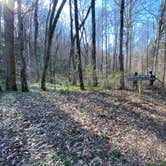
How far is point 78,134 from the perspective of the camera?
579 centimetres

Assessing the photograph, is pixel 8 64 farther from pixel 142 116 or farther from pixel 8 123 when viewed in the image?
pixel 142 116

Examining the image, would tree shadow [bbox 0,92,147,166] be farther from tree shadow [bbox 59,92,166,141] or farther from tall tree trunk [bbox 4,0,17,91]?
tall tree trunk [bbox 4,0,17,91]

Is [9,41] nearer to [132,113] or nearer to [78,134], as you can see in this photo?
[132,113]

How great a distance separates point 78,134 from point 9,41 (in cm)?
741

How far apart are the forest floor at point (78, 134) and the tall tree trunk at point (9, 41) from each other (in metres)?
2.80

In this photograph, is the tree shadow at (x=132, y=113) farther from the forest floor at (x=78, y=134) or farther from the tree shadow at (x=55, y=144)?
the tree shadow at (x=55, y=144)

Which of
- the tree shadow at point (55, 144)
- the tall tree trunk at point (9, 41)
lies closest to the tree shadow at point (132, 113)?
the tree shadow at point (55, 144)

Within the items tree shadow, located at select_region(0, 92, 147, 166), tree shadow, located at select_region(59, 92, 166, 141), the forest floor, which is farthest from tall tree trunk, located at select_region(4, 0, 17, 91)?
tree shadow, located at select_region(0, 92, 147, 166)

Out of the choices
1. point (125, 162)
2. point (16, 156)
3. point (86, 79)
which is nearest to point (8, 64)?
point (86, 79)

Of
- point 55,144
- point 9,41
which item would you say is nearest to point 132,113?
point 55,144

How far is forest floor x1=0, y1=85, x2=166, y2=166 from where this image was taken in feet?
16.0

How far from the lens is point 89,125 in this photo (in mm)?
6484

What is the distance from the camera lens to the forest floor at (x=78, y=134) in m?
4.88

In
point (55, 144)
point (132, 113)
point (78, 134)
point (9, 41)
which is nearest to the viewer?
point (55, 144)
